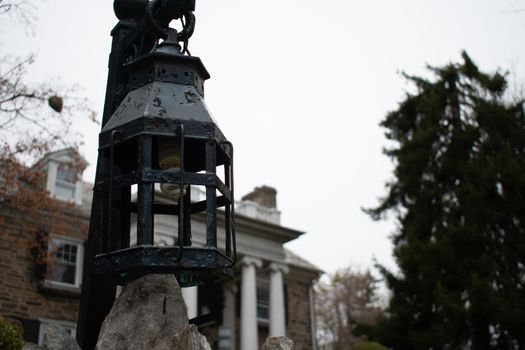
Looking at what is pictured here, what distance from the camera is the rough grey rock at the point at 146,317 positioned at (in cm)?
236

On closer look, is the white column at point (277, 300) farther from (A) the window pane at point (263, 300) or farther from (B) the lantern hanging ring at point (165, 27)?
(B) the lantern hanging ring at point (165, 27)

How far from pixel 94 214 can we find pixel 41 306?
1806cm

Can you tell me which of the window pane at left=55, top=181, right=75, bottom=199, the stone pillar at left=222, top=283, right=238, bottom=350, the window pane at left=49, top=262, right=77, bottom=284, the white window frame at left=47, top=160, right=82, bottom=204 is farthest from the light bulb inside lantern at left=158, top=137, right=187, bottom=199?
the stone pillar at left=222, top=283, right=238, bottom=350

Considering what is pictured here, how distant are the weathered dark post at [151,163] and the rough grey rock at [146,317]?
0.07m

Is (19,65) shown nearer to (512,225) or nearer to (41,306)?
(41,306)

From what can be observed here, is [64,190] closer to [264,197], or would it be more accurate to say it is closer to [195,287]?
[195,287]

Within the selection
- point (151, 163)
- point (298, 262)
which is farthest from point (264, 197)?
point (151, 163)

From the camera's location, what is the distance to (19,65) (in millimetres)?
13828

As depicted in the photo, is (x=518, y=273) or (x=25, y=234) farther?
(x=25, y=234)

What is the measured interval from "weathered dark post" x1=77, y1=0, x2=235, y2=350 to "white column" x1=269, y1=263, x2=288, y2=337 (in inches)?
815

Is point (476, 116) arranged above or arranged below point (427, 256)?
above

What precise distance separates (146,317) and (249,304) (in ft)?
68.7

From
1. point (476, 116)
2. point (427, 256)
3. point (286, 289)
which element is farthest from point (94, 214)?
point (286, 289)

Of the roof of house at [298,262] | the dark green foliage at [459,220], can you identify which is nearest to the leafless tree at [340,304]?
the roof of house at [298,262]
